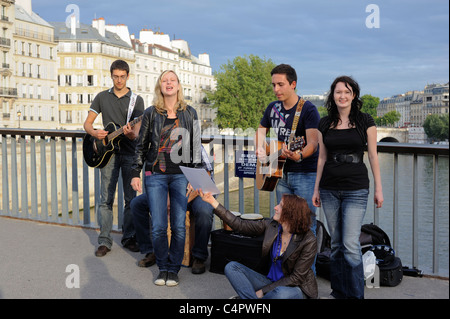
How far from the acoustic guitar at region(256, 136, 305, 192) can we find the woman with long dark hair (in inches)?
9.2

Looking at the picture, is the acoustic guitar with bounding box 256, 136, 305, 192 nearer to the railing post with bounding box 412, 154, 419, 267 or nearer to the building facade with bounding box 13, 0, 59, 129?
the railing post with bounding box 412, 154, 419, 267

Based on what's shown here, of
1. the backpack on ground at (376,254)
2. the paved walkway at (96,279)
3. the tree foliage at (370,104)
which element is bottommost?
the paved walkway at (96,279)

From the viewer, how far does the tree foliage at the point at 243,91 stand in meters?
75.8

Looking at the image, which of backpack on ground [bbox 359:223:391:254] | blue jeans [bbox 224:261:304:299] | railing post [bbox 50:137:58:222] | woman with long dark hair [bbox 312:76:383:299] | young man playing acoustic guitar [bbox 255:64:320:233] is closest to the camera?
blue jeans [bbox 224:261:304:299]

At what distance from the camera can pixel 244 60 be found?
76.9 m

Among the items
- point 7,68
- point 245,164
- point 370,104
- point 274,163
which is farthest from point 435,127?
point 274,163

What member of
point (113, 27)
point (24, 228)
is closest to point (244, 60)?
point (113, 27)

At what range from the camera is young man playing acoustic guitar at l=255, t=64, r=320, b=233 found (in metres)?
4.34

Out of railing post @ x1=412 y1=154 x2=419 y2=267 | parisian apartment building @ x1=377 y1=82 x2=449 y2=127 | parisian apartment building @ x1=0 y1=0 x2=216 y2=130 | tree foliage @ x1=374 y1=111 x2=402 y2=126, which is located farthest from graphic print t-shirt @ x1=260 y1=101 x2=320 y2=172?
parisian apartment building @ x1=377 y1=82 x2=449 y2=127

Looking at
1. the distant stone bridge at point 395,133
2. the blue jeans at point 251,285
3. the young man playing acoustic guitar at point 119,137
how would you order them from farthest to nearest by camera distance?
the distant stone bridge at point 395,133
the young man playing acoustic guitar at point 119,137
the blue jeans at point 251,285

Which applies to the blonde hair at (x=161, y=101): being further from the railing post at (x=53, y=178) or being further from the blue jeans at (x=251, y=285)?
the railing post at (x=53, y=178)

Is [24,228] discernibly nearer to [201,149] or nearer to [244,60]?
[201,149]

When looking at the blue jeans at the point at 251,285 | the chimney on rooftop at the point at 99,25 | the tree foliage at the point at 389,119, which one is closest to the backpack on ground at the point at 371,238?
the blue jeans at the point at 251,285

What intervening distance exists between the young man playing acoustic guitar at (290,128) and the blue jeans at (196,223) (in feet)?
2.50
